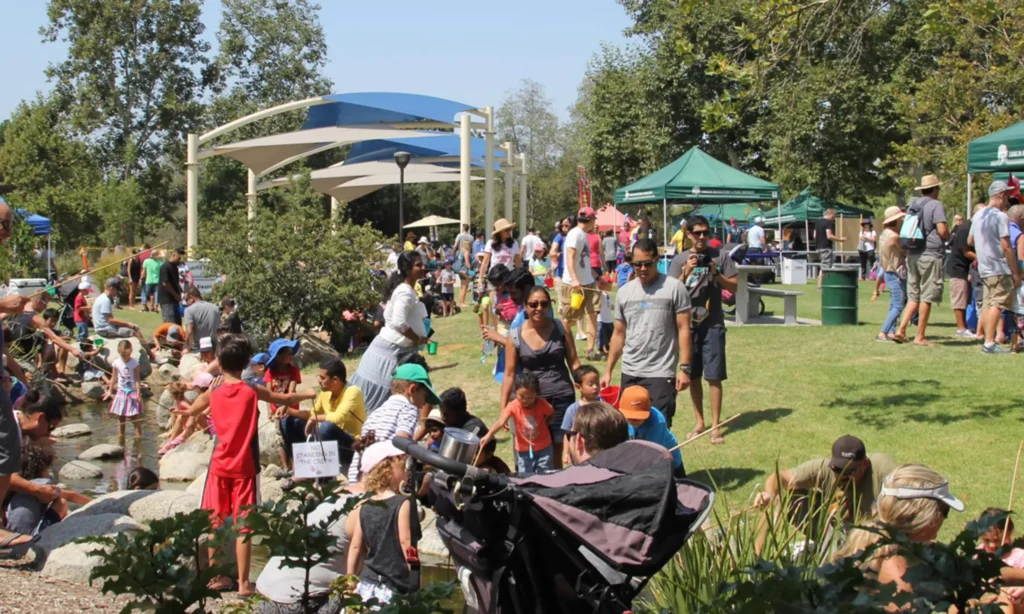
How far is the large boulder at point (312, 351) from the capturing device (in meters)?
15.9

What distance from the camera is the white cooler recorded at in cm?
2552

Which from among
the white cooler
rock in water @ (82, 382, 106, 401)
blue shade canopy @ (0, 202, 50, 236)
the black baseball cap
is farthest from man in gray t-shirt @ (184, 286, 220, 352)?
the white cooler

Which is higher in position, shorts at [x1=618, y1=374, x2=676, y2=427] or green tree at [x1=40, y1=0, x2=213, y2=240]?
green tree at [x1=40, y1=0, x2=213, y2=240]

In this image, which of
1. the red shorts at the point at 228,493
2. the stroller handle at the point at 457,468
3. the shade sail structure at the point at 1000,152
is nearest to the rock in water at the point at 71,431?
the red shorts at the point at 228,493

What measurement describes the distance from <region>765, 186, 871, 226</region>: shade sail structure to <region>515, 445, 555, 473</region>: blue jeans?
974 inches

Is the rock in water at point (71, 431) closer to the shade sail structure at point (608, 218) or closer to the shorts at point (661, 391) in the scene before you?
the shorts at point (661, 391)

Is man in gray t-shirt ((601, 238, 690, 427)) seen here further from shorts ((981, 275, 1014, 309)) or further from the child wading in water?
the child wading in water

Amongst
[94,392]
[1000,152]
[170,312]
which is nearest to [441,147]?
[170,312]

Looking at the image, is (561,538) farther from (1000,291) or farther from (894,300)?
(894,300)

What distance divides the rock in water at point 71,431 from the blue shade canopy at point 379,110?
46.4ft

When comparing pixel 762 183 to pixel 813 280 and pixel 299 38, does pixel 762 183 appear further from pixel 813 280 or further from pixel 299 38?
pixel 299 38

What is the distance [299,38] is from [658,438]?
55.5 metres

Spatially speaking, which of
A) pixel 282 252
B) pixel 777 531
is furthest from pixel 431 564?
pixel 282 252

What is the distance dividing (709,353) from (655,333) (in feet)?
3.76
